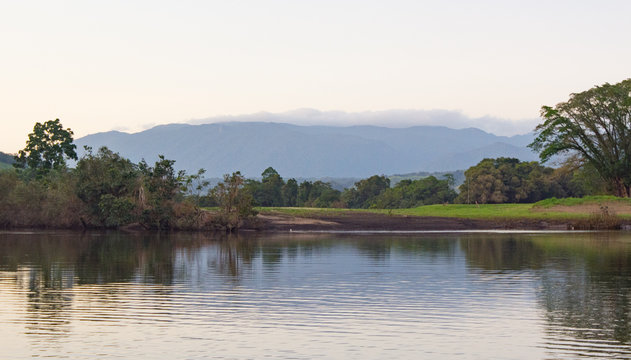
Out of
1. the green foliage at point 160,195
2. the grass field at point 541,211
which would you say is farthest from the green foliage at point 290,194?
the green foliage at point 160,195

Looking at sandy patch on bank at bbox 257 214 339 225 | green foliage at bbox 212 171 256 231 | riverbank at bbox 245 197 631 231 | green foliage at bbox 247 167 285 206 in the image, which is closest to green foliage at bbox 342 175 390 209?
green foliage at bbox 247 167 285 206

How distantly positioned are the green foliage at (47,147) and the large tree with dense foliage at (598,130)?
65121 millimetres

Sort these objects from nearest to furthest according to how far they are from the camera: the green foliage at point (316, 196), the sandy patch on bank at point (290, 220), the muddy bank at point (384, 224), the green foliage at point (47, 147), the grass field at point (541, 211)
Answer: the muddy bank at point (384, 224) < the sandy patch on bank at point (290, 220) < the grass field at point (541, 211) < the green foliage at point (47, 147) < the green foliage at point (316, 196)

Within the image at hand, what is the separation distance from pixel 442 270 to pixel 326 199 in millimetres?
95652

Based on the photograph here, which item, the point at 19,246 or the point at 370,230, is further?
the point at 370,230

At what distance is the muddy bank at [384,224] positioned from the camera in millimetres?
70938

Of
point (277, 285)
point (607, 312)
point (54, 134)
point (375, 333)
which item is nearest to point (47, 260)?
point (277, 285)

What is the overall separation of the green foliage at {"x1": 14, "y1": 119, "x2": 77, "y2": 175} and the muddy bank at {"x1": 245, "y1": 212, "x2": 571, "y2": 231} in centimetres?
4234

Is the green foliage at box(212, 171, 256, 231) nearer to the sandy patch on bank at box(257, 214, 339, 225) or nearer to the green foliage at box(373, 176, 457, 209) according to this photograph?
the sandy patch on bank at box(257, 214, 339, 225)

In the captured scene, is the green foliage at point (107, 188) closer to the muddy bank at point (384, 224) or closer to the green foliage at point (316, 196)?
the muddy bank at point (384, 224)

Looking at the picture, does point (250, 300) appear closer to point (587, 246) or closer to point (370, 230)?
→ point (587, 246)

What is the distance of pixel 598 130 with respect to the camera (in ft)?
284

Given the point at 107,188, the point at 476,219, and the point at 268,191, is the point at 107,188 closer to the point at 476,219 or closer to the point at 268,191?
the point at 476,219

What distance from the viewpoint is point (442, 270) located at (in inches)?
1254
